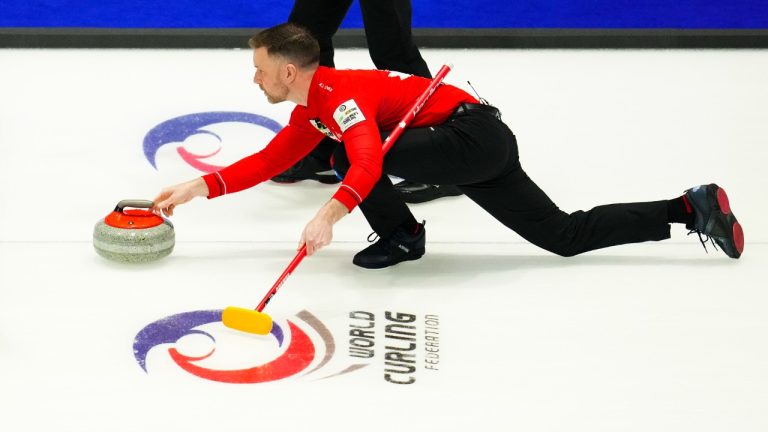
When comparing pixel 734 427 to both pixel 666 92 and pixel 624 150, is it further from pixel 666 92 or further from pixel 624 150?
pixel 666 92

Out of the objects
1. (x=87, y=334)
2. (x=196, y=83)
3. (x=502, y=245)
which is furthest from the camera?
(x=196, y=83)

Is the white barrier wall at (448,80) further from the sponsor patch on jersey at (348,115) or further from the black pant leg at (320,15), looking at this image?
the sponsor patch on jersey at (348,115)

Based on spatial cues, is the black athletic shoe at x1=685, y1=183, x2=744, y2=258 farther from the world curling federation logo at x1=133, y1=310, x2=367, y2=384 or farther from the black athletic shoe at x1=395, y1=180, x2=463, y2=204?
the world curling federation logo at x1=133, y1=310, x2=367, y2=384

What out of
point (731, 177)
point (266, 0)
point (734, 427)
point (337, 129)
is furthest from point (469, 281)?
point (266, 0)

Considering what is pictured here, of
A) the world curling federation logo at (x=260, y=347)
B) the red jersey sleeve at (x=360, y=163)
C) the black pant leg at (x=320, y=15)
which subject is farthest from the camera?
the black pant leg at (x=320, y=15)

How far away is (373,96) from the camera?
3.40 metres

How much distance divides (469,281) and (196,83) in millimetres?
2101

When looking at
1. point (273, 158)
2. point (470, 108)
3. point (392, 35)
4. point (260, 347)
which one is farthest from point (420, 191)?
point (260, 347)

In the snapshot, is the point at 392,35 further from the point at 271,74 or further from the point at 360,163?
the point at 360,163

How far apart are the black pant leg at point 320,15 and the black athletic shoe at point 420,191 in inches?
23.4

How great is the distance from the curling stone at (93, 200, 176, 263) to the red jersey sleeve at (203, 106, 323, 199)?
Result: 186mm

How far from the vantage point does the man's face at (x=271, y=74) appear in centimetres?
335

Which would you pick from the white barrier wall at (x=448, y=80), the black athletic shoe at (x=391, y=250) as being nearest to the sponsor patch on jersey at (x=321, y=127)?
the black athletic shoe at (x=391, y=250)

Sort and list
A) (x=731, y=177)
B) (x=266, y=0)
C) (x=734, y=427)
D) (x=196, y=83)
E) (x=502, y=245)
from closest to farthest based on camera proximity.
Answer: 1. (x=734, y=427)
2. (x=502, y=245)
3. (x=731, y=177)
4. (x=196, y=83)
5. (x=266, y=0)
